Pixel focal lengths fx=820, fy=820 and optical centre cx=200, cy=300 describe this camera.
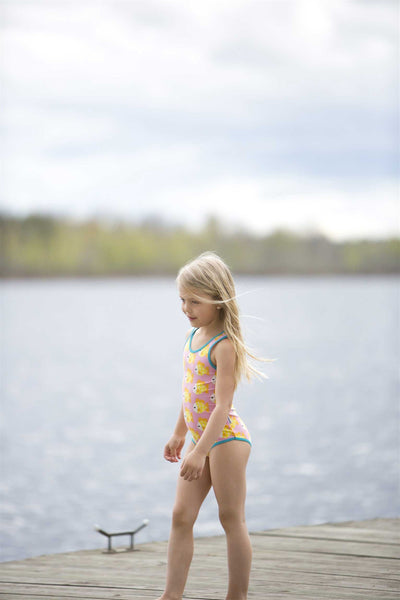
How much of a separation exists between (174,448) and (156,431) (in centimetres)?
1562

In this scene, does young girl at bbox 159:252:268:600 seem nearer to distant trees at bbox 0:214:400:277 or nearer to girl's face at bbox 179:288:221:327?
girl's face at bbox 179:288:221:327

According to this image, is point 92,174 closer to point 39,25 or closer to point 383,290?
point 39,25

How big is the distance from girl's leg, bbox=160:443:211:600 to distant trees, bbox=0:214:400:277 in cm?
3916

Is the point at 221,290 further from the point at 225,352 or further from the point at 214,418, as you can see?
the point at 214,418

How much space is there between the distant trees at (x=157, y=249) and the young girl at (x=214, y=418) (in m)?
39.1

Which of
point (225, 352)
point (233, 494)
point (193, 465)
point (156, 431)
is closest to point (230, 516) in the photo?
point (233, 494)

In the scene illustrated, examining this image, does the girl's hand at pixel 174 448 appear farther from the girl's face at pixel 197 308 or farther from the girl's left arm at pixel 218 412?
the girl's face at pixel 197 308

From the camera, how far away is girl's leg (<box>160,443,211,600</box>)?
2.17 meters

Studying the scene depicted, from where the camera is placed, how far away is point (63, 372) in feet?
95.5

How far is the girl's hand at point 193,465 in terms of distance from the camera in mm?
2059

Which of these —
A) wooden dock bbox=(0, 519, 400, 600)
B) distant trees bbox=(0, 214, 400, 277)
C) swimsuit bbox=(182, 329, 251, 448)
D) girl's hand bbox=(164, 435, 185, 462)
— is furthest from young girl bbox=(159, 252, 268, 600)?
distant trees bbox=(0, 214, 400, 277)

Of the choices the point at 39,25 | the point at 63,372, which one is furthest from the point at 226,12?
the point at 63,372

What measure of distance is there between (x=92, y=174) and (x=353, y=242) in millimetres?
37101

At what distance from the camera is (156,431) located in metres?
17.7
